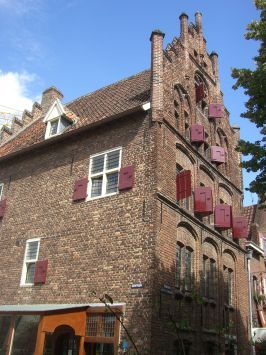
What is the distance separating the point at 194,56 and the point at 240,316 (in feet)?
39.8

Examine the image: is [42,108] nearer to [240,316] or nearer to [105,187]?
[105,187]

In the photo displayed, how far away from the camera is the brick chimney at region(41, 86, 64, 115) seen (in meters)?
24.8

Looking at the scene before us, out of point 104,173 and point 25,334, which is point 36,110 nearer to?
point 104,173

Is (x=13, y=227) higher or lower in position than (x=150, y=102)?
lower

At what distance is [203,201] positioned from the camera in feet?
53.4

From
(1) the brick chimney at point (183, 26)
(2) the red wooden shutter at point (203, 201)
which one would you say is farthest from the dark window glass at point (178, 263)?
(1) the brick chimney at point (183, 26)

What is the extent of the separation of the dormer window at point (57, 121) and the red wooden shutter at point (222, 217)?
7422 mm

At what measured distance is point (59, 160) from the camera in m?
17.7

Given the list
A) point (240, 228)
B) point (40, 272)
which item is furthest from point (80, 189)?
point (240, 228)

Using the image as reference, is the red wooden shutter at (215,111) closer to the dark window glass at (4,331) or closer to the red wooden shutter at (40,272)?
the red wooden shutter at (40,272)

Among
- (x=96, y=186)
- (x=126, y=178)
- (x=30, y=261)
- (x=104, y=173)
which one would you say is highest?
(x=104, y=173)

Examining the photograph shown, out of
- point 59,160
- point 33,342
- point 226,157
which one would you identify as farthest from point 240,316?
point 59,160

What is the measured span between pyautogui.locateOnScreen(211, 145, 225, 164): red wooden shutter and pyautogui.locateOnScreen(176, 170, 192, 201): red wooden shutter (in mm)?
4178

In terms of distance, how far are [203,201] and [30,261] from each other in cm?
717
